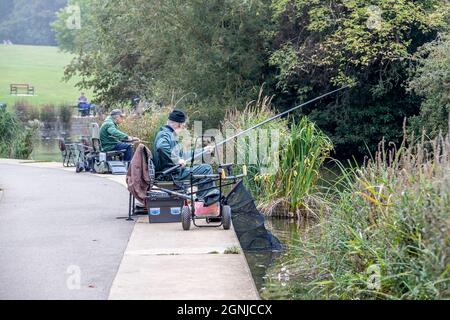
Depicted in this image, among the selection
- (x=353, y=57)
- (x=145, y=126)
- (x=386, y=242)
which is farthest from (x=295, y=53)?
(x=386, y=242)

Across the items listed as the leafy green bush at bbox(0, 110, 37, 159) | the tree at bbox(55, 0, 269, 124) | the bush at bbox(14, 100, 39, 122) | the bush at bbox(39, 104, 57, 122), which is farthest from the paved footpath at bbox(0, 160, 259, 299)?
the bush at bbox(39, 104, 57, 122)

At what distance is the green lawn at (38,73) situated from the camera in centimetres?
7429

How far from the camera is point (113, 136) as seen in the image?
19953 millimetres

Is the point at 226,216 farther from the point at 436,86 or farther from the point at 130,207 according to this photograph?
the point at 436,86

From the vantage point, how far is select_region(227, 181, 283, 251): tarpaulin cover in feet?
40.4

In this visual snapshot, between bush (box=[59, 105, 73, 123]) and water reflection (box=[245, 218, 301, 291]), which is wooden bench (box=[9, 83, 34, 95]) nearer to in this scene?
bush (box=[59, 105, 73, 123])

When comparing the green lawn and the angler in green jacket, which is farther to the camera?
the green lawn

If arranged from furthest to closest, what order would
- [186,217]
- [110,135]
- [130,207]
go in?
[110,135]
[130,207]
[186,217]

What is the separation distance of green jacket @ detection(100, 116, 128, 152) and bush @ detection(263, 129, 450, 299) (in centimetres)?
1002

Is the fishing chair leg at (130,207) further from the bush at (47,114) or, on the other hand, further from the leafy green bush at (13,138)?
the bush at (47,114)

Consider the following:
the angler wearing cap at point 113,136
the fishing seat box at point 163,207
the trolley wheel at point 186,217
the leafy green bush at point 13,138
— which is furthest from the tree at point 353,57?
the trolley wheel at point 186,217

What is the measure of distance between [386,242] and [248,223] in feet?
15.3

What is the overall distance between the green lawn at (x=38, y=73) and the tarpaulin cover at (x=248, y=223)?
56955 millimetres
